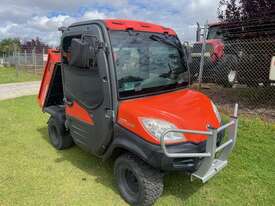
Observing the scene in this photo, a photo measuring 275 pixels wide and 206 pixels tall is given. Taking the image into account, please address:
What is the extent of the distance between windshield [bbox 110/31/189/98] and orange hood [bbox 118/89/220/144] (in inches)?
7.3

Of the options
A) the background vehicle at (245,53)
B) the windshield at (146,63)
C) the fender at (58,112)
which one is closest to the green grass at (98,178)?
the fender at (58,112)

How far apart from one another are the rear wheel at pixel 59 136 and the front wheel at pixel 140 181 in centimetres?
183

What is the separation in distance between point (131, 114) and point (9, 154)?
297cm

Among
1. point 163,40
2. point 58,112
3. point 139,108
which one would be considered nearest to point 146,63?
point 163,40

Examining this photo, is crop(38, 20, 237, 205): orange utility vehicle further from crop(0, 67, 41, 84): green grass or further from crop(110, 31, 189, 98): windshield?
crop(0, 67, 41, 84): green grass

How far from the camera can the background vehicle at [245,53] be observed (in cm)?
705

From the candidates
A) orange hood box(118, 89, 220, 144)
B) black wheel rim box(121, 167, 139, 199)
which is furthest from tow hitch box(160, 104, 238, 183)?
black wheel rim box(121, 167, 139, 199)

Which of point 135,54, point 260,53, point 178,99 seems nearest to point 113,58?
point 135,54

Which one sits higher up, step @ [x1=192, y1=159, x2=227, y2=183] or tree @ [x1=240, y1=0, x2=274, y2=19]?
tree @ [x1=240, y1=0, x2=274, y2=19]

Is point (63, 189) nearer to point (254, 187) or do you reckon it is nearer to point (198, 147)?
point (198, 147)

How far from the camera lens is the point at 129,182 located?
3805mm

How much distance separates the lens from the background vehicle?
278 inches

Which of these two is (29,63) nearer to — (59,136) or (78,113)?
(59,136)

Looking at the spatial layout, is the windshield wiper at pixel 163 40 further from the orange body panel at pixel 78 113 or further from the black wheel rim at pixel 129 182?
the black wheel rim at pixel 129 182
